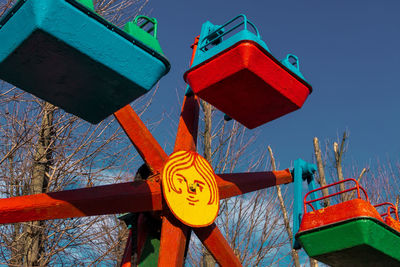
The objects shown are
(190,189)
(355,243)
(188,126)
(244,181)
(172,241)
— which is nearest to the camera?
(355,243)

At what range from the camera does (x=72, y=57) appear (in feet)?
8.48

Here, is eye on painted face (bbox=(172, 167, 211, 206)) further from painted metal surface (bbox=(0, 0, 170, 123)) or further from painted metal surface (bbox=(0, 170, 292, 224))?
painted metal surface (bbox=(0, 0, 170, 123))

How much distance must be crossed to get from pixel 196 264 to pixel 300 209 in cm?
645

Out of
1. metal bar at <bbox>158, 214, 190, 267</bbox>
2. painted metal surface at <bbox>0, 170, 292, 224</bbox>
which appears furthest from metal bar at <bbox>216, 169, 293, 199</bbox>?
painted metal surface at <bbox>0, 170, 292, 224</bbox>

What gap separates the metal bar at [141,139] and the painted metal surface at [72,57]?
1.79m

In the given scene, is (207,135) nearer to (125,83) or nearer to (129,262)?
(129,262)

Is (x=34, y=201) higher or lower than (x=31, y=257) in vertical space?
lower

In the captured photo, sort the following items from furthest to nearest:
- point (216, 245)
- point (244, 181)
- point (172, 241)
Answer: point (244, 181)
point (216, 245)
point (172, 241)

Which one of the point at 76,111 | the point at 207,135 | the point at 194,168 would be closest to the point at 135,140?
the point at 194,168

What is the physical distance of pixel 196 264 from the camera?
1139cm

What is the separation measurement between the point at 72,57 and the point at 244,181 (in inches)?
128

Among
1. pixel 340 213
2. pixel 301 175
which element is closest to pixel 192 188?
pixel 340 213

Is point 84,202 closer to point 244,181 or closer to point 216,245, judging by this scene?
point 216,245

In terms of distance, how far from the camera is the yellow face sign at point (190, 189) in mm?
4480
